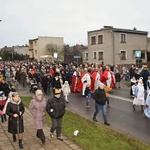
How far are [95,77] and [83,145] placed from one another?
10914 millimetres

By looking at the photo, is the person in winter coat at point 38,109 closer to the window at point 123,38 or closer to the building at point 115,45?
the building at point 115,45

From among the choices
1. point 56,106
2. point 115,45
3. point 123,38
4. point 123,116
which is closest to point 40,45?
point 123,38

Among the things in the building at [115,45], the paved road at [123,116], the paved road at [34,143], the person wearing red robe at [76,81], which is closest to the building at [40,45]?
the building at [115,45]

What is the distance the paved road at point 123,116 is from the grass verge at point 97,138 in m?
0.71

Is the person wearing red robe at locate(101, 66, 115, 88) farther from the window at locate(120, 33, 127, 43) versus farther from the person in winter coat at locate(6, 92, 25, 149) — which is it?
the window at locate(120, 33, 127, 43)

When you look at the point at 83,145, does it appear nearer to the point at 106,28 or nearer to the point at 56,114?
the point at 56,114

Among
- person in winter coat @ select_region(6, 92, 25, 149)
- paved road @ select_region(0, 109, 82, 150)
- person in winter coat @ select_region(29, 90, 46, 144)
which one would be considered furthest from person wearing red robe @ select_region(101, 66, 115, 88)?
person in winter coat @ select_region(6, 92, 25, 149)

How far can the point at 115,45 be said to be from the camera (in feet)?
137

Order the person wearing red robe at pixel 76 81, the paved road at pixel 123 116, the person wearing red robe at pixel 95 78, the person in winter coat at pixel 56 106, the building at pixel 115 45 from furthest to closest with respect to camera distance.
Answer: the building at pixel 115 45 < the person wearing red robe at pixel 76 81 < the person wearing red robe at pixel 95 78 < the paved road at pixel 123 116 < the person in winter coat at pixel 56 106

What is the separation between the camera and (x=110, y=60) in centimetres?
4169

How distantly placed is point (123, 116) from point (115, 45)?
30.9 metres

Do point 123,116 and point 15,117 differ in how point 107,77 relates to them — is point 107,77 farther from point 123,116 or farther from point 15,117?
point 15,117

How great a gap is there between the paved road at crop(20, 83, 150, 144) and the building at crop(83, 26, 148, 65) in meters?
25.4

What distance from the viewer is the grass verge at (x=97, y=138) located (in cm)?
739
